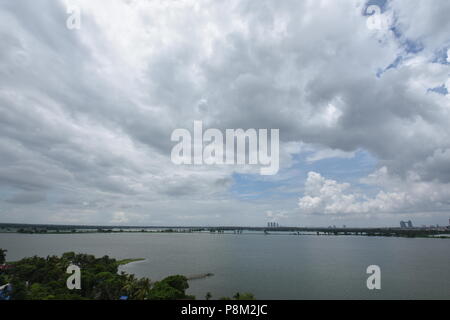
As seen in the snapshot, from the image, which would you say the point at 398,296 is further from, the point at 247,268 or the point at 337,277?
the point at 247,268

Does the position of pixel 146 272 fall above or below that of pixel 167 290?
below

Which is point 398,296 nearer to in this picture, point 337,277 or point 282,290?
point 337,277

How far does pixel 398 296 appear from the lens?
52188mm

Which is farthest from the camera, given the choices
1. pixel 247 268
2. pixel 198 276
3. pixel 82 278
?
pixel 247 268
